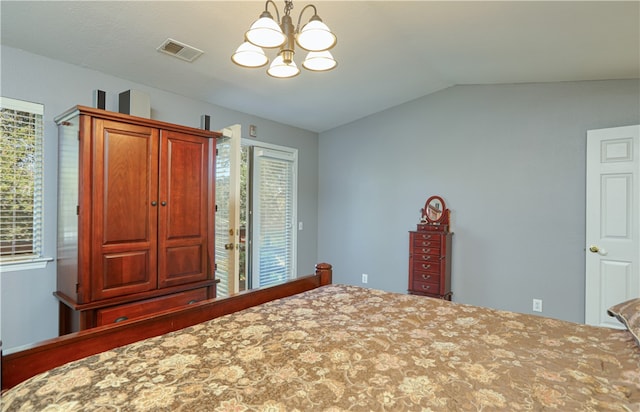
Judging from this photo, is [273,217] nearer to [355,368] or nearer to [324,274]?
[324,274]

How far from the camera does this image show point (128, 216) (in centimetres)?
229

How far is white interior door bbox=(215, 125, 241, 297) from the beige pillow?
2451 millimetres

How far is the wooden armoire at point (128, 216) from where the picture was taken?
212 centimetres

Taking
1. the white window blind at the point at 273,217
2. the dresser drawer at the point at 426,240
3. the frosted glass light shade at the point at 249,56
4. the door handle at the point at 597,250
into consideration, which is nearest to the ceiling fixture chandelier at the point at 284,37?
the frosted glass light shade at the point at 249,56

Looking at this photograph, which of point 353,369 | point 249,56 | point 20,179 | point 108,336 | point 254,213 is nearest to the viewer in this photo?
point 353,369

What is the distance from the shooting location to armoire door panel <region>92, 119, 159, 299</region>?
7.07 feet

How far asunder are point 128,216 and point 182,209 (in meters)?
0.39

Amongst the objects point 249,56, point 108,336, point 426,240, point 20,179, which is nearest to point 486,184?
point 426,240

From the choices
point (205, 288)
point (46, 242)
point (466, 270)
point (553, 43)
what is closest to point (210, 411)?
point (205, 288)

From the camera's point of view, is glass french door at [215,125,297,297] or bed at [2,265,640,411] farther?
glass french door at [215,125,297,297]

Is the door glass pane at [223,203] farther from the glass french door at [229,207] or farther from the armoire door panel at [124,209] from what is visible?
the armoire door panel at [124,209]

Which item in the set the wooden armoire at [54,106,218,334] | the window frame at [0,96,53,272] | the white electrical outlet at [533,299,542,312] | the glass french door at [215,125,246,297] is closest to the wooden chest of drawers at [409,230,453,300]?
the white electrical outlet at [533,299,542,312]

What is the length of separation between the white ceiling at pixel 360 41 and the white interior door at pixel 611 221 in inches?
24.5

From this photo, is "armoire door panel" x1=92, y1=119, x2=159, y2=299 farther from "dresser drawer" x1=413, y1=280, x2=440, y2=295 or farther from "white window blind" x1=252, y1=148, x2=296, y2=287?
"dresser drawer" x1=413, y1=280, x2=440, y2=295
